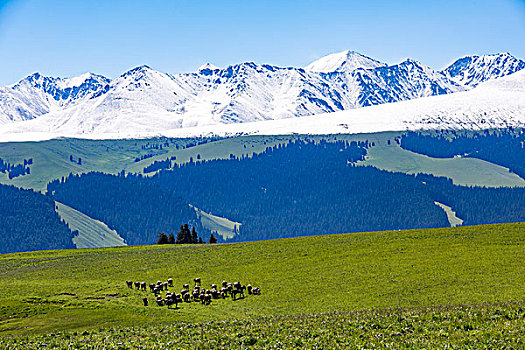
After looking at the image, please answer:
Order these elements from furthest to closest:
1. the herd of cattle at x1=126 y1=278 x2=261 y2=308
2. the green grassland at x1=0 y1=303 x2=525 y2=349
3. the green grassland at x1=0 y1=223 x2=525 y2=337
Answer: the herd of cattle at x1=126 y1=278 x2=261 y2=308
the green grassland at x1=0 y1=223 x2=525 y2=337
the green grassland at x1=0 y1=303 x2=525 y2=349

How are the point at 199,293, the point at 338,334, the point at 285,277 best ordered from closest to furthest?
1. the point at 338,334
2. the point at 199,293
3. the point at 285,277

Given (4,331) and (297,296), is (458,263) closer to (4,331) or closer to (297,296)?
(297,296)

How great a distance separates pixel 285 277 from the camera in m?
62.7

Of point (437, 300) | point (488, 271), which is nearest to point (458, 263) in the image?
point (488, 271)

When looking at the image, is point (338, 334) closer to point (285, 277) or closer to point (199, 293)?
point (199, 293)

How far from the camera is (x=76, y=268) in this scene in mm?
76375

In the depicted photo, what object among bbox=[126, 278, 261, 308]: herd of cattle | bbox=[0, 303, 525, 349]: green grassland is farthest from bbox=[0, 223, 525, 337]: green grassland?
bbox=[0, 303, 525, 349]: green grassland

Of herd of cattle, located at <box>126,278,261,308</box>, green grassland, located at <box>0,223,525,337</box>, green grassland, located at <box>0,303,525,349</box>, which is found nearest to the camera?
green grassland, located at <box>0,303,525,349</box>

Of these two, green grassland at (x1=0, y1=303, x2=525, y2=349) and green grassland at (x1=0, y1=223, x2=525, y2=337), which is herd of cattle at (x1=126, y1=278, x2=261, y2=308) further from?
green grassland at (x1=0, y1=303, x2=525, y2=349)

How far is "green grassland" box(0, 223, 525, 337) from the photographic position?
161 ft

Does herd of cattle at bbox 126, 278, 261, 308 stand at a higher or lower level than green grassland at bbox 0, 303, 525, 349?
lower

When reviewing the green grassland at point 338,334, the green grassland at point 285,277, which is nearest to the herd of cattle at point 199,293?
the green grassland at point 285,277

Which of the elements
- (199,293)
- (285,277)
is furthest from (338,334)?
(285,277)

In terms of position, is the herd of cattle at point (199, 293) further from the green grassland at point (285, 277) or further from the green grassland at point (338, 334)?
the green grassland at point (338, 334)
